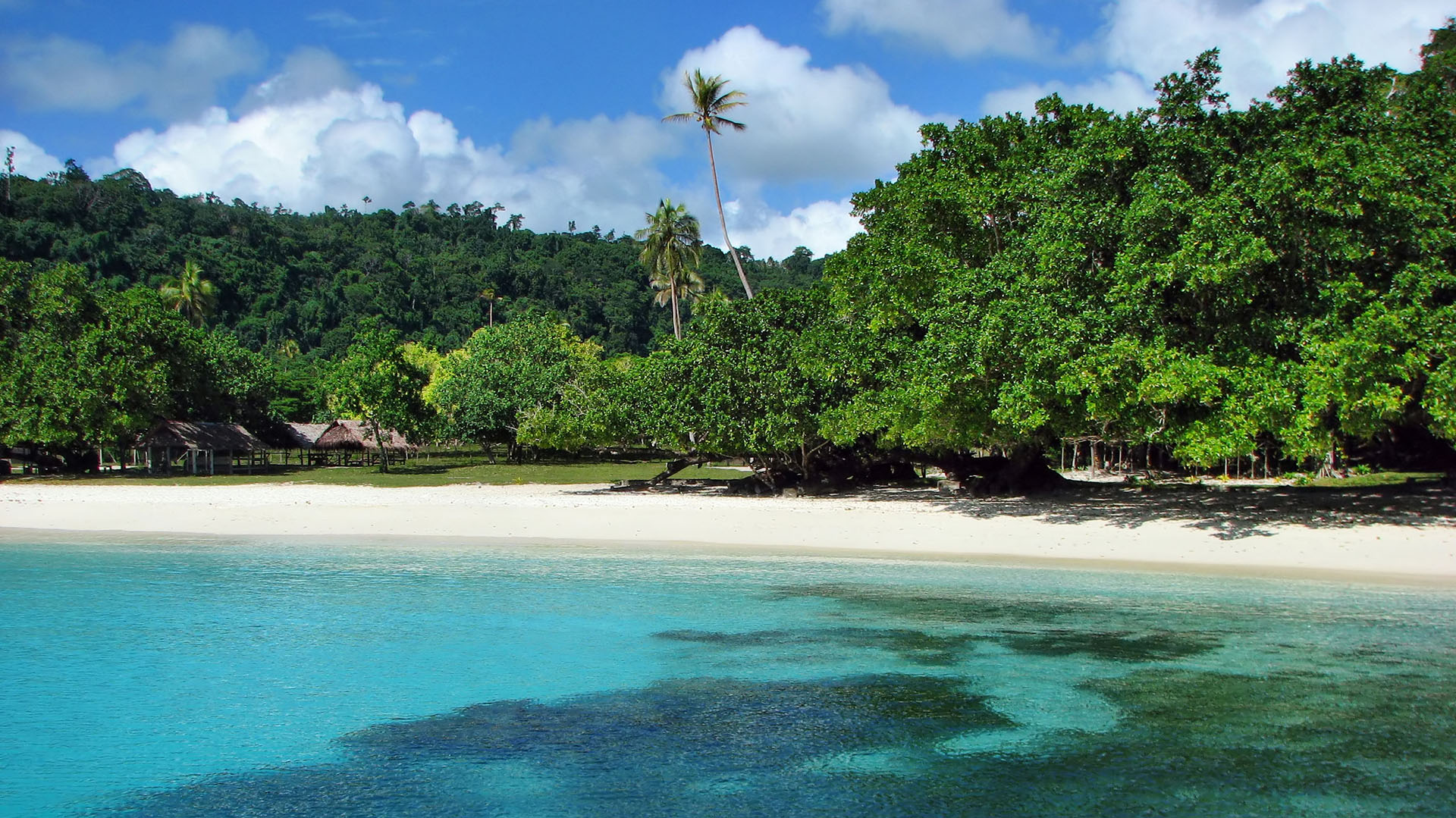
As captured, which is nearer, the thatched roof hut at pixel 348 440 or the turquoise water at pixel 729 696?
the turquoise water at pixel 729 696

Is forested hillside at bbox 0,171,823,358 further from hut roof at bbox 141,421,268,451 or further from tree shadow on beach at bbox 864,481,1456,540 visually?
tree shadow on beach at bbox 864,481,1456,540

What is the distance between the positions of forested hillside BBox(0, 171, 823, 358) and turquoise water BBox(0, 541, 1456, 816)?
55.7m

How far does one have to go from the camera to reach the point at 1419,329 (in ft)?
48.2

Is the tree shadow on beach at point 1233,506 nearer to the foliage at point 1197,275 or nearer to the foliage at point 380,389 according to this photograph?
the foliage at point 1197,275

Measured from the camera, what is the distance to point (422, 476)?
36719mm

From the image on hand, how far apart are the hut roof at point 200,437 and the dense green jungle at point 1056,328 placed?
122cm

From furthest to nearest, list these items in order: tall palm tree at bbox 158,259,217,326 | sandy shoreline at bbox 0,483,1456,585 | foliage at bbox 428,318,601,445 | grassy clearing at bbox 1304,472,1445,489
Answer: tall palm tree at bbox 158,259,217,326
foliage at bbox 428,318,601,445
grassy clearing at bbox 1304,472,1445,489
sandy shoreline at bbox 0,483,1456,585

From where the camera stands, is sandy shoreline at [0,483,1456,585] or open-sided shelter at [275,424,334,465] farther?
open-sided shelter at [275,424,334,465]

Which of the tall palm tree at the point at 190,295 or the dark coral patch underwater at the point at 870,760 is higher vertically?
the tall palm tree at the point at 190,295

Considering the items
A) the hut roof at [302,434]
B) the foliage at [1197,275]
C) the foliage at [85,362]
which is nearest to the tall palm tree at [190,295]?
the hut roof at [302,434]

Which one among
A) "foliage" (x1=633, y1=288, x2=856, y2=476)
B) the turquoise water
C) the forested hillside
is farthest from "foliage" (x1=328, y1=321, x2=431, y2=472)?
the forested hillside

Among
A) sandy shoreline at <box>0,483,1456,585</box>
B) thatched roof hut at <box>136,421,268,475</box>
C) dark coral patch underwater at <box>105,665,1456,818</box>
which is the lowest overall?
dark coral patch underwater at <box>105,665,1456,818</box>

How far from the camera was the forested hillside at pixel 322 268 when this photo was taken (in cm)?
7500

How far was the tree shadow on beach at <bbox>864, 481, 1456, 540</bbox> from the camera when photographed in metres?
17.3
